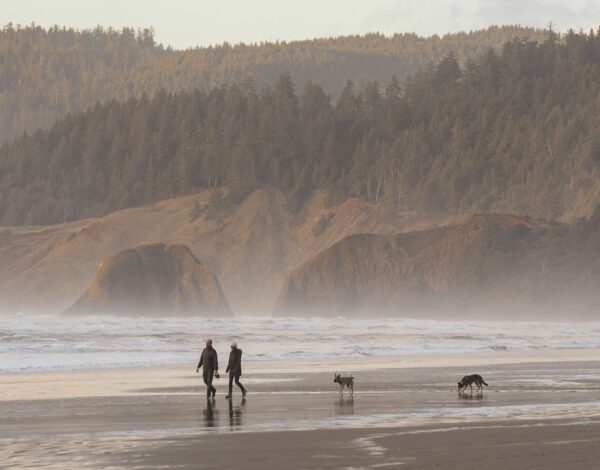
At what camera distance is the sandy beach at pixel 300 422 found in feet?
49.8

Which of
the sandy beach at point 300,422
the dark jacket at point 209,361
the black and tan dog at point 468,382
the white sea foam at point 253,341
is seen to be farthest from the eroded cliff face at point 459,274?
the dark jacket at point 209,361

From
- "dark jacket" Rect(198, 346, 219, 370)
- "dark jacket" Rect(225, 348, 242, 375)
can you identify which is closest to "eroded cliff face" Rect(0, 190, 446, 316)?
"dark jacket" Rect(225, 348, 242, 375)

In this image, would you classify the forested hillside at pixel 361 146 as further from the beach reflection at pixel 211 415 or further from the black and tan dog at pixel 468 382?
the beach reflection at pixel 211 415

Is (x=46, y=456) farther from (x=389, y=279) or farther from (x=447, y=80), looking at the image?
(x=447, y=80)

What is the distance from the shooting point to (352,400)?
23.8m

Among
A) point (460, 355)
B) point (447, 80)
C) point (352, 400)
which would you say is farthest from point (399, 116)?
point (352, 400)

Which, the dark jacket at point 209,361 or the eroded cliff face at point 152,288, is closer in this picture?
the dark jacket at point 209,361

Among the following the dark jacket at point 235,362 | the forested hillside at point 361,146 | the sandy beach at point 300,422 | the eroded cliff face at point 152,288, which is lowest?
the sandy beach at point 300,422

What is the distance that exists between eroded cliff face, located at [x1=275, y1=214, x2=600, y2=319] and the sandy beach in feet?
188

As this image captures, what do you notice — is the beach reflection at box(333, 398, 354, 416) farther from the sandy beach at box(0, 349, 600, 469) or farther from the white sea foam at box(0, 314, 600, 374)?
the white sea foam at box(0, 314, 600, 374)

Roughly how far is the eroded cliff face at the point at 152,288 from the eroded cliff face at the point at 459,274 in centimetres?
643

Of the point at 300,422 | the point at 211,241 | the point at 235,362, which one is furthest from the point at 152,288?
the point at 300,422

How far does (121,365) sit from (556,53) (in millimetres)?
108940

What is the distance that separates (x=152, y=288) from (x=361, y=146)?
124ft
